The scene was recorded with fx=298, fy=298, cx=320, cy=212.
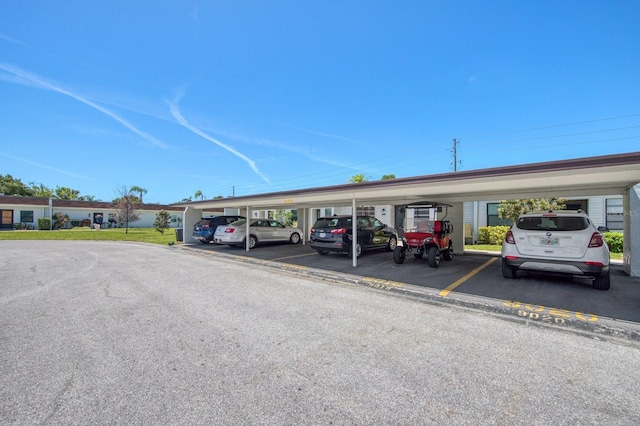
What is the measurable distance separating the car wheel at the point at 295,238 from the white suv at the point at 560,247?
10.9 metres

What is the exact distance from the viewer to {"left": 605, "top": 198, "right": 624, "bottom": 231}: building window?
46.3 ft

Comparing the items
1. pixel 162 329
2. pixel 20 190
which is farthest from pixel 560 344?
pixel 20 190

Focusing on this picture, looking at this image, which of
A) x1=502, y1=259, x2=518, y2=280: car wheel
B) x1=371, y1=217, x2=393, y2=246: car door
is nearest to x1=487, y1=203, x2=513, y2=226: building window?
x1=371, y1=217, x2=393, y2=246: car door

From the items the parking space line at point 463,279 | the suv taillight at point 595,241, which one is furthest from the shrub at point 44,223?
the suv taillight at point 595,241

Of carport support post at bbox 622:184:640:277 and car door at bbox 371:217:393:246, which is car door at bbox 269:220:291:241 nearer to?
car door at bbox 371:217:393:246

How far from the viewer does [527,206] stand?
47.1 ft

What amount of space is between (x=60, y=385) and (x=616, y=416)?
460 cm

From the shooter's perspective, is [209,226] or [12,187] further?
[12,187]

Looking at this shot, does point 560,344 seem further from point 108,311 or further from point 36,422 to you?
point 108,311

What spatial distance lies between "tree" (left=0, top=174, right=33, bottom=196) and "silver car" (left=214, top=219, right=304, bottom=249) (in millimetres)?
55222

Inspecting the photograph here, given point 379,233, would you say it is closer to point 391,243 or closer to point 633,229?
point 391,243

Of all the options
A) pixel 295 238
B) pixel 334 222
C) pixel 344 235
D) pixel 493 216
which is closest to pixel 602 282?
pixel 344 235

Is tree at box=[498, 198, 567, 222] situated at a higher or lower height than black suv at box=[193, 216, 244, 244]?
higher

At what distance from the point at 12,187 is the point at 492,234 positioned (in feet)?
217
